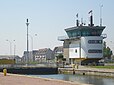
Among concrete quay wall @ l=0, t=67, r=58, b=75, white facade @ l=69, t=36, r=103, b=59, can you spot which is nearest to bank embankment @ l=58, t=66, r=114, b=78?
concrete quay wall @ l=0, t=67, r=58, b=75

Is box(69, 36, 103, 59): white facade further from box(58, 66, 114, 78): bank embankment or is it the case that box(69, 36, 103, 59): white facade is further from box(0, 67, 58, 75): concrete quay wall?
box(0, 67, 58, 75): concrete quay wall

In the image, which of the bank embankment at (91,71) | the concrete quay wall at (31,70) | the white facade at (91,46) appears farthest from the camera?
the white facade at (91,46)

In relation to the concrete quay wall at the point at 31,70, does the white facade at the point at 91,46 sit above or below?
above

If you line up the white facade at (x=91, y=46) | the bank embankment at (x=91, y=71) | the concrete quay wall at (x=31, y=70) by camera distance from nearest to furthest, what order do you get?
the bank embankment at (x=91, y=71), the concrete quay wall at (x=31, y=70), the white facade at (x=91, y=46)

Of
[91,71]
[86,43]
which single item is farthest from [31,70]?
[86,43]

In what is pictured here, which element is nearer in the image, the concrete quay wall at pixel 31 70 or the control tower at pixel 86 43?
the concrete quay wall at pixel 31 70

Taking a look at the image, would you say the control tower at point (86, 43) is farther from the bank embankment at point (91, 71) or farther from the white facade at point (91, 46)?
the bank embankment at point (91, 71)

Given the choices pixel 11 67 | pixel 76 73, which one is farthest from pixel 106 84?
pixel 11 67

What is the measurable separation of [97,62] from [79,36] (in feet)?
32.5

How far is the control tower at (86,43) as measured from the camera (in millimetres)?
102062

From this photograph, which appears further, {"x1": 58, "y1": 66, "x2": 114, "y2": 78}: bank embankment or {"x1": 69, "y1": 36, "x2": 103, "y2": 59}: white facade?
{"x1": 69, "y1": 36, "x2": 103, "y2": 59}: white facade

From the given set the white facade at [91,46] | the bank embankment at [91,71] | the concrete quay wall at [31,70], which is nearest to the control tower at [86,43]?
the white facade at [91,46]

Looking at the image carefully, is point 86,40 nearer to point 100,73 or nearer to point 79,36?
point 79,36

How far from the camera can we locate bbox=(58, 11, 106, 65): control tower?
102062 mm
